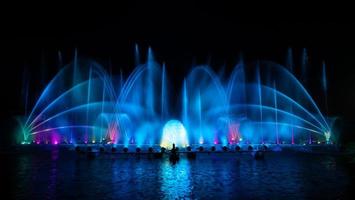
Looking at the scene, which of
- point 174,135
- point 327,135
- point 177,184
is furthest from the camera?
point 327,135

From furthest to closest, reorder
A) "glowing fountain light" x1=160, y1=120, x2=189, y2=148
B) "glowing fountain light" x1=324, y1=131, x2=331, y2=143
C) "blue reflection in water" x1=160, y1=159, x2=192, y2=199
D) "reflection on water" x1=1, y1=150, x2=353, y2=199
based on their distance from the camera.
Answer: "glowing fountain light" x1=324, y1=131, x2=331, y2=143 → "glowing fountain light" x1=160, y1=120, x2=189, y2=148 → "blue reflection in water" x1=160, y1=159, x2=192, y2=199 → "reflection on water" x1=1, y1=150, x2=353, y2=199

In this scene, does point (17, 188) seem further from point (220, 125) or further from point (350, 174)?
point (220, 125)

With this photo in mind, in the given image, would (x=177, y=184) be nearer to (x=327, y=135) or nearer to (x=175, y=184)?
(x=175, y=184)

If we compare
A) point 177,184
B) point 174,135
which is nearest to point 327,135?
point 174,135

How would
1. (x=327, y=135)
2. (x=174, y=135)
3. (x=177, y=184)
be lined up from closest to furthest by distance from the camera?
(x=177, y=184)
(x=174, y=135)
(x=327, y=135)

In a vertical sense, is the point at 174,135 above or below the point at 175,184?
above

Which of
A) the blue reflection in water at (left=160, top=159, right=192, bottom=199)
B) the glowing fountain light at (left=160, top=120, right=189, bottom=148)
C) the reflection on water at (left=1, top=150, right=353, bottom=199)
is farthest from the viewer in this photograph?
the glowing fountain light at (left=160, top=120, right=189, bottom=148)

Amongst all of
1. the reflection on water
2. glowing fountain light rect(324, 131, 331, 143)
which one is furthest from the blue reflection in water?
glowing fountain light rect(324, 131, 331, 143)

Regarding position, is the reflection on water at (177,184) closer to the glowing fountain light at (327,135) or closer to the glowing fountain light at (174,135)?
the glowing fountain light at (174,135)

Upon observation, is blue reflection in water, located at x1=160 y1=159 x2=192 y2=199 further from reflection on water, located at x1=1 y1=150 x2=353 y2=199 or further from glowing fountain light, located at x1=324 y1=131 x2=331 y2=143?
glowing fountain light, located at x1=324 y1=131 x2=331 y2=143

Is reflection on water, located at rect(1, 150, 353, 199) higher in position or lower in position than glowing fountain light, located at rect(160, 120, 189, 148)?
lower

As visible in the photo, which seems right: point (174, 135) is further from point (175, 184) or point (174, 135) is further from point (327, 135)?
point (175, 184)

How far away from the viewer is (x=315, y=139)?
71062 mm

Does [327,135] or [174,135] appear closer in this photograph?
[174,135]
